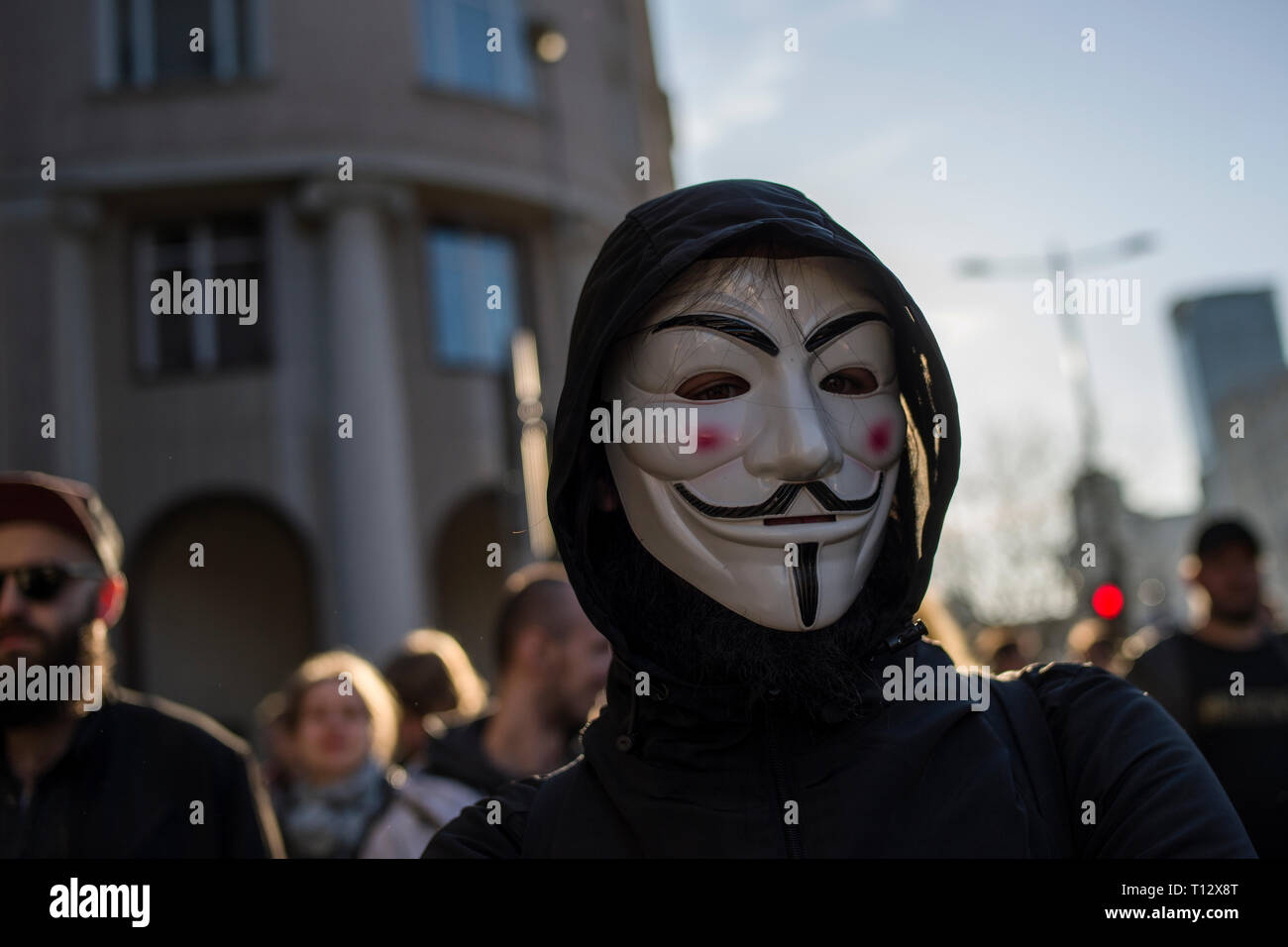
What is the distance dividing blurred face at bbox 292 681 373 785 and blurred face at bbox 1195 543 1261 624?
2908 mm

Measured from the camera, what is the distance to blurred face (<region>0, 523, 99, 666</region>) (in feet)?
7.36

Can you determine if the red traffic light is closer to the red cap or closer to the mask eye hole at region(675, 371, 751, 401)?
the mask eye hole at region(675, 371, 751, 401)

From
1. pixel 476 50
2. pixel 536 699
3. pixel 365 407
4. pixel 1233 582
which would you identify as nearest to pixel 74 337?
pixel 365 407

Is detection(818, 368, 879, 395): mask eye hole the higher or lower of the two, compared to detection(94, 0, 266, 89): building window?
lower

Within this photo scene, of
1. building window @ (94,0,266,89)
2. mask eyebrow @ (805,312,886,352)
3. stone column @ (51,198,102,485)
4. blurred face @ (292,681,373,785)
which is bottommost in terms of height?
blurred face @ (292,681,373,785)

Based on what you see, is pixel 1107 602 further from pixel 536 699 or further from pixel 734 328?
pixel 734 328

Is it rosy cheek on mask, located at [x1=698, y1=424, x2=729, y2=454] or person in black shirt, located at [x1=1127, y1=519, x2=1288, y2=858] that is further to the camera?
person in black shirt, located at [x1=1127, y1=519, x2=1288, y2=858]

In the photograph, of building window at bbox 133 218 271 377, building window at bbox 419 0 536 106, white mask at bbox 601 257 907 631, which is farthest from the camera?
building window at bbox 419 0 536 106

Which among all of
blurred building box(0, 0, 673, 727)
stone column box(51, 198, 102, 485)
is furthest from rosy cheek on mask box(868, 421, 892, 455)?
stone column box(51, 198, 102, 485)

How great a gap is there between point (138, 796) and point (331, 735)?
5.26 ft

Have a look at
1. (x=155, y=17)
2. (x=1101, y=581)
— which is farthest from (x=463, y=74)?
(x=1101, y=581)

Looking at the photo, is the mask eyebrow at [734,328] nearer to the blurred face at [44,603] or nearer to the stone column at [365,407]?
the blurred face at [44,603]

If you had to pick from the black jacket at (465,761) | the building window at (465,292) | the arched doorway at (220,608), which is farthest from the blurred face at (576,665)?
the building window at (465,292)
